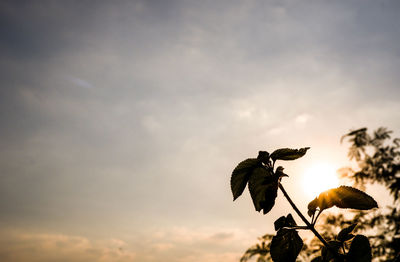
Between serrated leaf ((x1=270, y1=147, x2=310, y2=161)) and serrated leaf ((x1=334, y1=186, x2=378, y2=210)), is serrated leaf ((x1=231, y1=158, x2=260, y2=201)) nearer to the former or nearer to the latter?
serrated leaf ((x1=270, y1=147, x2=310, y2=161))

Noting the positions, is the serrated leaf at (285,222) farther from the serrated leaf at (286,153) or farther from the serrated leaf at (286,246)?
the serrated leaf at (286,153)

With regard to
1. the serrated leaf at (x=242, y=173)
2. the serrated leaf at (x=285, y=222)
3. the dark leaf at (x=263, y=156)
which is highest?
the dark leaf at (x=263, y=156)

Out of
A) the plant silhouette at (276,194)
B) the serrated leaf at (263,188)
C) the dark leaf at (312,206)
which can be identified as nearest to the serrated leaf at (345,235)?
the plant silhouette at (276,194)

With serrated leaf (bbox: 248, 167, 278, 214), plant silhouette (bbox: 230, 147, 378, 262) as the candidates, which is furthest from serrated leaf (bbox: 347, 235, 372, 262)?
serrated leaf (bbox: 248, 167, 278, 214)

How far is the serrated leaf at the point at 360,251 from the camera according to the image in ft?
2.47

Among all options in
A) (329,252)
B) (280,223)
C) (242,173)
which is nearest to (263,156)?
(242,173)

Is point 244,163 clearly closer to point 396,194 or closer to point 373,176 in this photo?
point 396,194

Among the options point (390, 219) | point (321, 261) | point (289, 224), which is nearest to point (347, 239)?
point (321, 261)

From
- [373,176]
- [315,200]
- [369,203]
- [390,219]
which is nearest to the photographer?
[369,203]

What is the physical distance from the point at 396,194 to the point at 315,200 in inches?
281

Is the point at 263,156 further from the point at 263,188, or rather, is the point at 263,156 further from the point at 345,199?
the point at 345,199

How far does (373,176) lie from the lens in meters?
8.42

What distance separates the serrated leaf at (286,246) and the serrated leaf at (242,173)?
0.20 metres

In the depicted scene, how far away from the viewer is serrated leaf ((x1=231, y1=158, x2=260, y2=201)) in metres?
0.86
